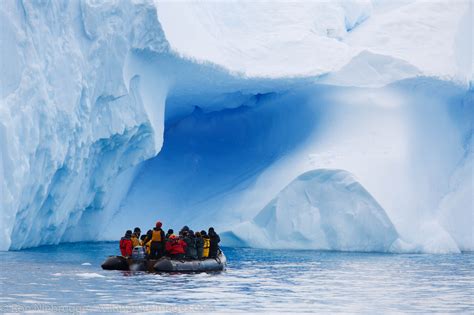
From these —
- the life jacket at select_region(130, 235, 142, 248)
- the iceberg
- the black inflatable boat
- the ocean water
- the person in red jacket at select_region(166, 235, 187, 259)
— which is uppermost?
the iceberg

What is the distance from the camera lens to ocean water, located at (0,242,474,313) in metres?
13.2

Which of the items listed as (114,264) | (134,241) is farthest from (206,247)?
(114,264)

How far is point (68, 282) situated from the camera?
15539 mm

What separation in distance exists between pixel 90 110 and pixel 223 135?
338 inches

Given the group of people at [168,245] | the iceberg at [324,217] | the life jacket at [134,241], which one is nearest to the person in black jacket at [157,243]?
the group of people at [168,245]

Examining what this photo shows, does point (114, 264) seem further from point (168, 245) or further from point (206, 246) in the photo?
point (206, 246)

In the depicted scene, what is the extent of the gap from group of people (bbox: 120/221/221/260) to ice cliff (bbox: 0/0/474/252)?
2946mm

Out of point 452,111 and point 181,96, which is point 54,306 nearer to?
point 181,96

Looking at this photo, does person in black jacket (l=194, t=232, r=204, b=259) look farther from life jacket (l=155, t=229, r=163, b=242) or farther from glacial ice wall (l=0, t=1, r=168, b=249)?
glacial ice wall (l=0, t=1, r=168, b=249)

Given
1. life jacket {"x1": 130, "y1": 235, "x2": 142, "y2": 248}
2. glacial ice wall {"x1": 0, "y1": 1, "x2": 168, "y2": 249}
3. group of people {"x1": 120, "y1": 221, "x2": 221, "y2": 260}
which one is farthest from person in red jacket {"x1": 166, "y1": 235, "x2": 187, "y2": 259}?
glacial ice wall {"x1": 0, "y1": 1, "x2": 168, "y2": 249}

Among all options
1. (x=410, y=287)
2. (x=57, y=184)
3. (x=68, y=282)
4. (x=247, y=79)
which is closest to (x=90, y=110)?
(x=57, y=184)

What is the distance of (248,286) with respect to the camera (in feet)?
52.4

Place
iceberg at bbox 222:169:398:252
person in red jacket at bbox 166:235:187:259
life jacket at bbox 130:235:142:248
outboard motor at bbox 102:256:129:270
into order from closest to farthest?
outboard motor at bbox 102:256:129:270 → person in red jacket at bbox 166:235:187:259 → life jacket at bbox 130:235:142:248 → iceberg at bbox 222:169:398:252

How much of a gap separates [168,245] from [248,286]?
300 cm
